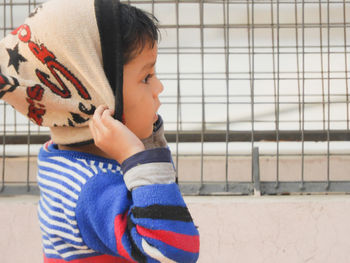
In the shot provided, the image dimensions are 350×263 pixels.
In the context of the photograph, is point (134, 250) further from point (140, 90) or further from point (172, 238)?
point (140, 90)

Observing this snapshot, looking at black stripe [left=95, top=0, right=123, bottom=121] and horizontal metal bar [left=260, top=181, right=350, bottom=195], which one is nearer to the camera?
black stripe [left=95, top=0, right=123, bottom=121]

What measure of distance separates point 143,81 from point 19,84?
191 millimetres

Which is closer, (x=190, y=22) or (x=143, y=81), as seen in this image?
(x=143, y=81)

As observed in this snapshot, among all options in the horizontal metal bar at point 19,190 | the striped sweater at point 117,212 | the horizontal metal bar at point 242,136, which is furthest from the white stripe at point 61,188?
the horizontal metal bar at point 242,136

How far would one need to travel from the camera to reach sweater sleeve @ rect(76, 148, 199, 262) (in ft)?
2.29

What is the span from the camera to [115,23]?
787 millimetres

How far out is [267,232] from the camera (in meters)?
2.01

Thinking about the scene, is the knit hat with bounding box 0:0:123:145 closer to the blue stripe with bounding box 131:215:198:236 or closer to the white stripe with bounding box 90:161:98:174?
the white stripe with bounding box 90:161:98:174

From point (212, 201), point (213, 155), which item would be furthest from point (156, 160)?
point (213, 155)

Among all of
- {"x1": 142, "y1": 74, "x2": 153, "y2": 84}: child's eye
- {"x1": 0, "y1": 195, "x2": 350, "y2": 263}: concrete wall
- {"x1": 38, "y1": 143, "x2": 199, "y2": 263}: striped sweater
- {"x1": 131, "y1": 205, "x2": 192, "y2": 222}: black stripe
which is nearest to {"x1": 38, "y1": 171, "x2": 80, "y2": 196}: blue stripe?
{"x1": 38, "y1": 143, "x2": 199, "y2": 263}: striped sweater

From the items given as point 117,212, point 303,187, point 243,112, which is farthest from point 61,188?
point 243,112

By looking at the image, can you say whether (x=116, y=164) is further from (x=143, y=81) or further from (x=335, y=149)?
(x=335, y=149)

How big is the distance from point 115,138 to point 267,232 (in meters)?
1.38

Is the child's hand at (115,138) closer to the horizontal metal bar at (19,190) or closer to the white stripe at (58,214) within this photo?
the white stripe at (58,214)
